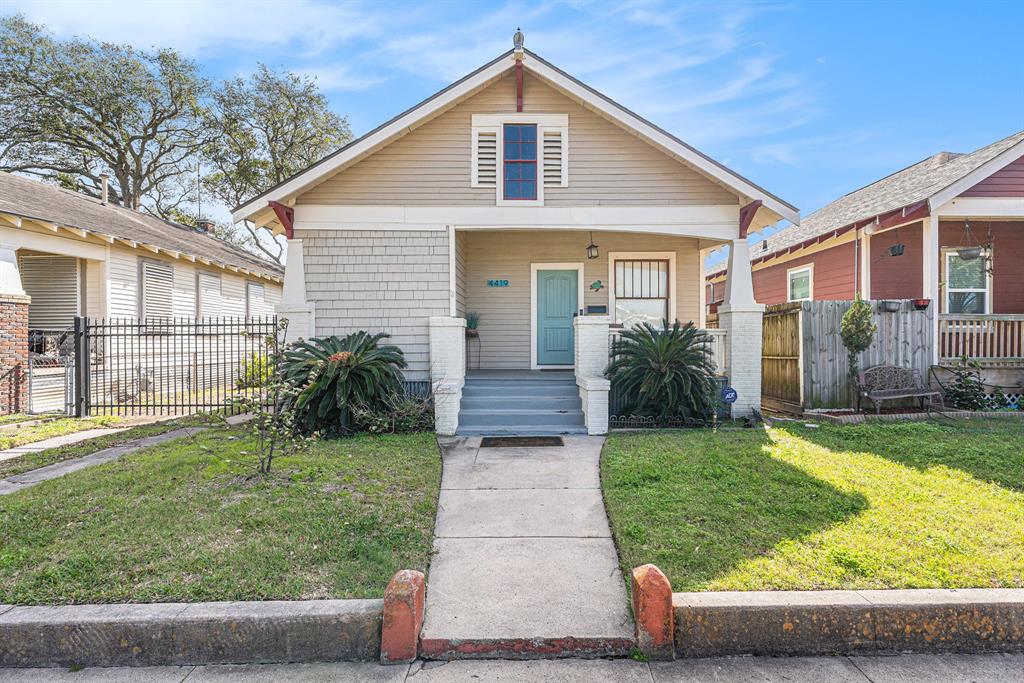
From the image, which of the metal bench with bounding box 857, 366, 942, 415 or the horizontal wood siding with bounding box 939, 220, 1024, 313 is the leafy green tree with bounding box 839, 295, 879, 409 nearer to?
the metal bench with bounding box 857, 366, 942, 415

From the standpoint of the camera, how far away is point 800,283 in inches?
539

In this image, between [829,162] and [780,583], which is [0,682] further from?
[829,162]

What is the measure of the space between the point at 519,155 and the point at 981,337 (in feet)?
28.5

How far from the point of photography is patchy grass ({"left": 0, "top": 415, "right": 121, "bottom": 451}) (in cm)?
729

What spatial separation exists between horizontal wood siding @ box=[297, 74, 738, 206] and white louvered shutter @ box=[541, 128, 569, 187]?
0.09 meters

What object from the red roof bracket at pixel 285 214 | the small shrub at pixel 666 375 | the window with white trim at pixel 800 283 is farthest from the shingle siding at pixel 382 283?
the window with white trim at pixel 800 283

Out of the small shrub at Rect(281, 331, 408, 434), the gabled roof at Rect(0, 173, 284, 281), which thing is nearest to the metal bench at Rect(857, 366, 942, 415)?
the small shrub at Rect(281, 331, 408, 434)

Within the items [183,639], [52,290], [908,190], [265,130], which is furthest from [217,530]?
[265,130]

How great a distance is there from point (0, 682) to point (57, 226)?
1012cm

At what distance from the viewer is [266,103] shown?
2470cm

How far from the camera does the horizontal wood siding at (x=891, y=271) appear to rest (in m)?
10.6

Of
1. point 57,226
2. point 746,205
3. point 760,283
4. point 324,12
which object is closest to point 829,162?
point 760,283

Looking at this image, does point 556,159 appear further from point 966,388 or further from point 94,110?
point 94,110

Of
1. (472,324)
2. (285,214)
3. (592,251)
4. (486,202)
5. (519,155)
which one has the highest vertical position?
(519,155)
